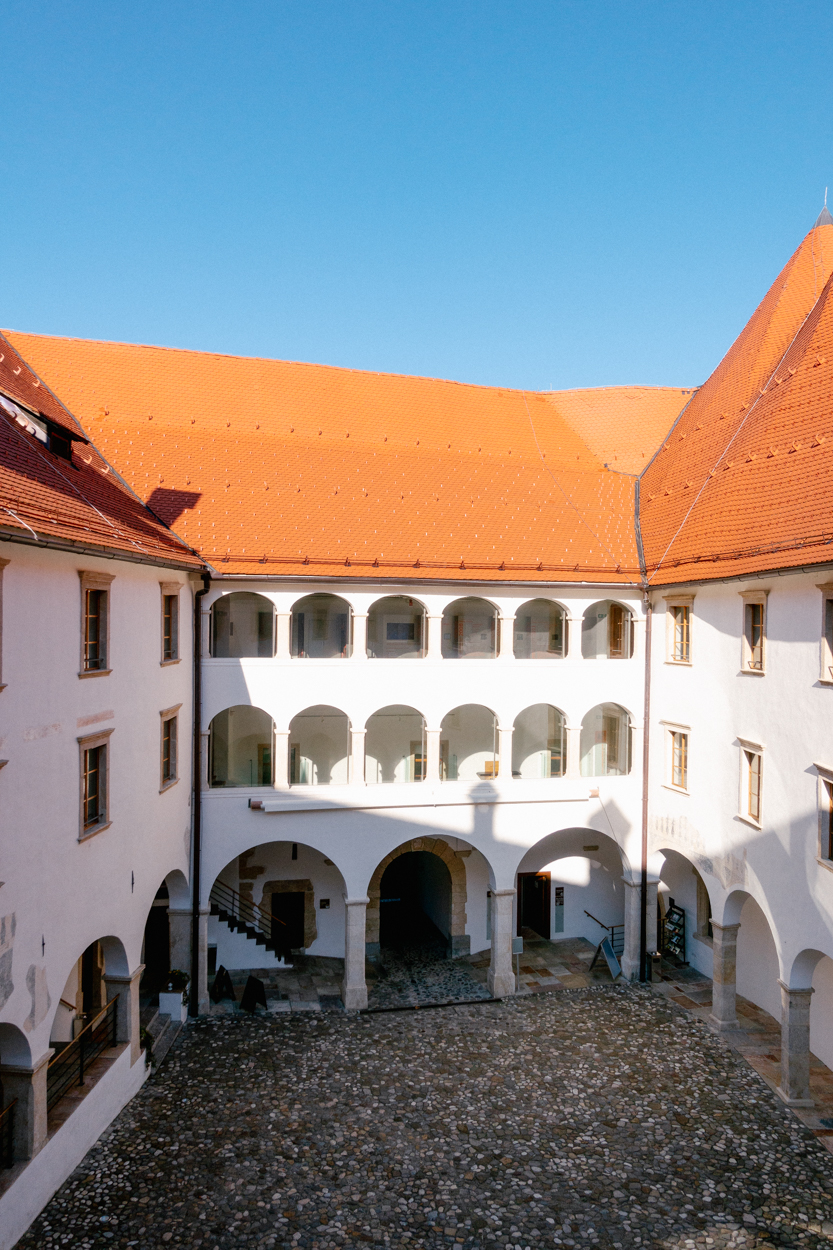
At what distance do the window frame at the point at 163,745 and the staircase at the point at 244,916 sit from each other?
4.08 metres

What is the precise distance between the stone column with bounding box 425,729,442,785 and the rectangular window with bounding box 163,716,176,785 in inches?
219

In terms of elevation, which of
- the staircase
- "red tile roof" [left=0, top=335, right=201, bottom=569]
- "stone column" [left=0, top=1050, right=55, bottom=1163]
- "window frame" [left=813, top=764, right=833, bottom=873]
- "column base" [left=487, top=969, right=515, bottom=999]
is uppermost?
"red tile roof" [left=0, top=335, right=201, bottom=569]

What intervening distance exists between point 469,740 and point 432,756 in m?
2.12

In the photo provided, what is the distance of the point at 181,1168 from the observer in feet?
39.8

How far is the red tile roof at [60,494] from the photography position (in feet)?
34.1

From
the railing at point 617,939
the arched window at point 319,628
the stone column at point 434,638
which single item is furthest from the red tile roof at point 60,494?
the railing at point 617,939

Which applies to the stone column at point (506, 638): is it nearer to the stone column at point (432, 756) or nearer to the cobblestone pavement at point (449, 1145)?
the stone column at point (432, 756)

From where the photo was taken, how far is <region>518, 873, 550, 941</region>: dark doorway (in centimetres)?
2234

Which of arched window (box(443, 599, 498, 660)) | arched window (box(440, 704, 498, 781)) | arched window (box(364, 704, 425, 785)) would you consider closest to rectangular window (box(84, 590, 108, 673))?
arched window (box(364, 704, 425, 785))

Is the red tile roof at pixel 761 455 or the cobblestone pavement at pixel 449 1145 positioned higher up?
the red tile roof at pixel 761 455

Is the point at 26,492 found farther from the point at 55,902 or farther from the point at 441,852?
the point at 441,852

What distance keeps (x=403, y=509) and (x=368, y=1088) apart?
12.1 metres

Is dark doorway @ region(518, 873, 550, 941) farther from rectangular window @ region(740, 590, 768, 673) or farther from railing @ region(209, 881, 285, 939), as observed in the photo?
rectangular window @ region(740, 590, 768, 673)

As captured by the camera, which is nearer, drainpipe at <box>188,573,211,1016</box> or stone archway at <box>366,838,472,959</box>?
drainpipe at <box>188,573,211,1016</box>
